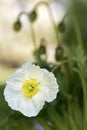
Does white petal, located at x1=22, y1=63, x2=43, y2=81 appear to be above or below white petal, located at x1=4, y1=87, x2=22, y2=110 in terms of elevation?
above

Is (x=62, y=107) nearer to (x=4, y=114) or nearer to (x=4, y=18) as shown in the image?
(x=4, y=114)

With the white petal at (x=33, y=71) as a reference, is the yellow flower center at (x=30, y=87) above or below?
below

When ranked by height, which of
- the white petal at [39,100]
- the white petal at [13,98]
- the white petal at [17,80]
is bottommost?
the white petal at [39,100]

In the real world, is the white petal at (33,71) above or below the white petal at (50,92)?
above

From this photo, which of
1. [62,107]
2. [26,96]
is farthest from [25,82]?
[62,107]

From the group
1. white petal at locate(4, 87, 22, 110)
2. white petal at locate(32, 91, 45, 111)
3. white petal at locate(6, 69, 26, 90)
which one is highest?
white petal at locate(6, 69, 26, 90)
